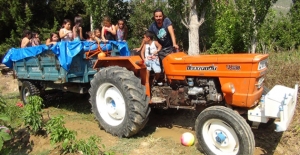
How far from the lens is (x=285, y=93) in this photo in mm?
3414

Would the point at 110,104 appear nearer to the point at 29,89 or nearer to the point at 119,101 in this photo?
the point at 119,101

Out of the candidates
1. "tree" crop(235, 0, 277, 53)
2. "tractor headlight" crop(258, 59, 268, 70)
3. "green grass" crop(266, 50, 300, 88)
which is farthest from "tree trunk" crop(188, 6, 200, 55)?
"tractor headlight" crop(258, 59, 268, 70)

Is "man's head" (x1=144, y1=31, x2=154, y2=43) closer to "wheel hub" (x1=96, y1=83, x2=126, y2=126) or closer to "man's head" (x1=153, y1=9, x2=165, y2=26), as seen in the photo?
"man's head" (x1=153, y1=9, x2=165, y2=26)

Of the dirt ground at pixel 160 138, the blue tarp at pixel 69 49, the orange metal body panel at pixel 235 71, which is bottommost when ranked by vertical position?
the dirt ground at pixel 160 138

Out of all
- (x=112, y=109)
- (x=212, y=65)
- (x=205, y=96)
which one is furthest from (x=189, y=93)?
(x=112, y=109)

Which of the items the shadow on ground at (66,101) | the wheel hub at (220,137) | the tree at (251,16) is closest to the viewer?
the wheel hub at (220,137)

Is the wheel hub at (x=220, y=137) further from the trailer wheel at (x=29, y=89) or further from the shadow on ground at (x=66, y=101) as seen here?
the trailer wheel at (x=29, y=89)

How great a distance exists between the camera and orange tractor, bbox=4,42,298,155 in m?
3.32

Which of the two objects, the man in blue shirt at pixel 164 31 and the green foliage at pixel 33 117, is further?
the man in blue shirt at pixel 164 31

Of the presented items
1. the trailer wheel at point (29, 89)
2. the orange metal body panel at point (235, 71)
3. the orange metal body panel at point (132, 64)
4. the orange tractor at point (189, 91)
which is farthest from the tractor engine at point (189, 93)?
the trailer wheel at point (29, 89)

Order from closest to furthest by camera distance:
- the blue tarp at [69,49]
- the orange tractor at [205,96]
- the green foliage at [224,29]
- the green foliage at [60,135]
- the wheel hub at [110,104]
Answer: the orange tractor at [205,96] → the green foliage at [60,135] → the wheel hub at [110,104] → the blue tarp at [69,49] → the green foliage at [224,29]

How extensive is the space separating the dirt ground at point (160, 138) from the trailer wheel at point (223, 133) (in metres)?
0.36

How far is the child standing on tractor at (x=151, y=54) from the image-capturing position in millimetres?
4316

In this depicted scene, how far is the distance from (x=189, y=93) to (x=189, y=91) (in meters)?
0.03
